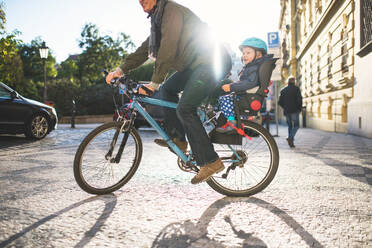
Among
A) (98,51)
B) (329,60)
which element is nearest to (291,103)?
(329,60)

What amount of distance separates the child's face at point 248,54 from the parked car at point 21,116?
22.1ft

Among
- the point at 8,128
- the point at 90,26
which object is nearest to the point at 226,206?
the point at 8,128

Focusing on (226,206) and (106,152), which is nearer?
(226,206)

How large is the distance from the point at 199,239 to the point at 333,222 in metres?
1.02

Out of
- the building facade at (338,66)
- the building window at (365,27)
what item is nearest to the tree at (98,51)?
the building facade at (338,66)

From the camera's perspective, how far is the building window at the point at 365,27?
10133 millimetres

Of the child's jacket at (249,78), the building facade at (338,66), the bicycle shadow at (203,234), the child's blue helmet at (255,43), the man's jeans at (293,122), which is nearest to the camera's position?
the bicycle shadow at (203,234)

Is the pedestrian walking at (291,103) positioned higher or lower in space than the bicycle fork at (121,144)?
higher

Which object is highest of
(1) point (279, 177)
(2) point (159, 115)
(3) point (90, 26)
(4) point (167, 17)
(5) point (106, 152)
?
(3) point (90, 26)

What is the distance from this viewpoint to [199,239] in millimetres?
2125

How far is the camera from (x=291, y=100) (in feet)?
29.3

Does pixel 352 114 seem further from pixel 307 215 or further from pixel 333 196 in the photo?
pixel 307 215

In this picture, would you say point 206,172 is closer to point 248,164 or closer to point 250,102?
point 248,164

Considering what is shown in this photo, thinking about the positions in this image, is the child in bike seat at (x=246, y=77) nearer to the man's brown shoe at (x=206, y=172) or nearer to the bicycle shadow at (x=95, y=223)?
the man's brown shoe at (x=206, y=172)
